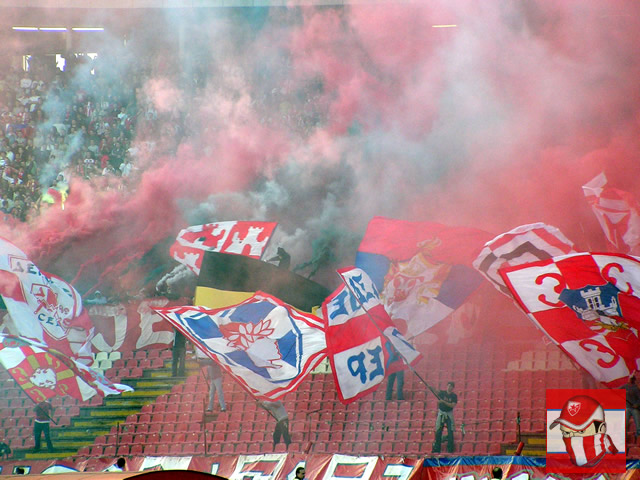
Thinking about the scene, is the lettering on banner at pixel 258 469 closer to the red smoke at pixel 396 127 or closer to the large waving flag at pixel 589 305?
the large waving flag at pixel 589 305

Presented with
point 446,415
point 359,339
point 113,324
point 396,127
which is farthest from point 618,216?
point 113,324

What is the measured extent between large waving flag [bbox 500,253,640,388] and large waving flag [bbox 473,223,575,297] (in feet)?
2.25

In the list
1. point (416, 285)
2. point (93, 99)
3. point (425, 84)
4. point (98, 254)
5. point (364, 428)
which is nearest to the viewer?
point (364, 428)

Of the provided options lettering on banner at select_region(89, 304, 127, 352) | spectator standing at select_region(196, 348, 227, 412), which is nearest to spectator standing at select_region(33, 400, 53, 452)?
lettering on banner at select_region(89, 304, 127, 352)

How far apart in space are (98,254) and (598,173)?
7.53 metres

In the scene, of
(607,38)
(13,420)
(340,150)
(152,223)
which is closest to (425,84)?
(340,150)

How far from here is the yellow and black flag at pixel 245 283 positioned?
12672 mm

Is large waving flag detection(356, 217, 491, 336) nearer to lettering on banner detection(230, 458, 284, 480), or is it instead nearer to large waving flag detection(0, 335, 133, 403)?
lettering on banner detection(230, 458, 284, 480)

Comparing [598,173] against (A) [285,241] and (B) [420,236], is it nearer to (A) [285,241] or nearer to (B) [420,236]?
(B) [420,236]

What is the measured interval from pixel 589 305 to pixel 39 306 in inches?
300

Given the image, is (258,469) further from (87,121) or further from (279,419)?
(87,121)

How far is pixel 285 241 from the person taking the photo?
13.2 metres
